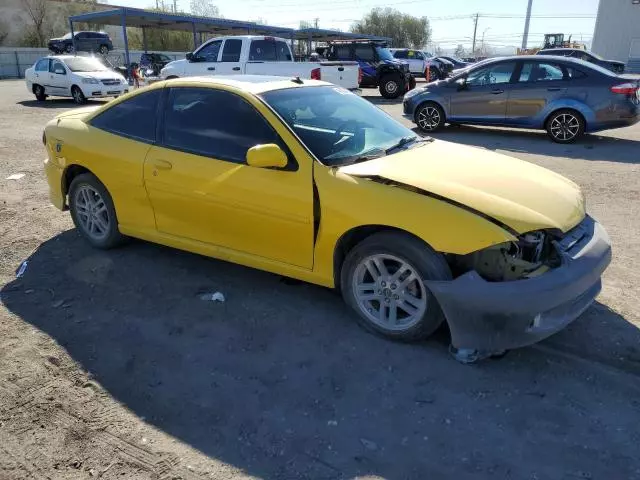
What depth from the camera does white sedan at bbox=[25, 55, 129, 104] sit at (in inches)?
700

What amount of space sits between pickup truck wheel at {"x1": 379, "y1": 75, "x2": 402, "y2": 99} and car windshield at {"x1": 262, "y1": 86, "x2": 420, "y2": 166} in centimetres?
1647

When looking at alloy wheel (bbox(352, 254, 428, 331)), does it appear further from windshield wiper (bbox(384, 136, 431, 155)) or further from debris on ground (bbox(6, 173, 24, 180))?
debris on ground (bbox(6, 173, 24, 180))

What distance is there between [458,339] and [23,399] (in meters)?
2.50

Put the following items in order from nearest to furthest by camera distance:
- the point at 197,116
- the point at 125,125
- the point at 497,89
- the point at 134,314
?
the point at 134,314 < the point at 197,116 < the point at 125,125 < the point at 497,89

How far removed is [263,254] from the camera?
3912 millimetres

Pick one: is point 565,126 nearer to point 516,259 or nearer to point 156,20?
point 516,259

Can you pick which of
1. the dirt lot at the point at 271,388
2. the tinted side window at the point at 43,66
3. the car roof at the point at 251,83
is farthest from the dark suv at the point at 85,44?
the dirt lot at the point at 271,388

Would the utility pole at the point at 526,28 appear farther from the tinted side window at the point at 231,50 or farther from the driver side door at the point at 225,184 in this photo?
the driver side door at the point at 225,184

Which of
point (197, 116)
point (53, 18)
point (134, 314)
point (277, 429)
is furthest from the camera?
point (53, 18)

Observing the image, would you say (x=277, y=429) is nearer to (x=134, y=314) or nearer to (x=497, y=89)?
(x=134, y=314)

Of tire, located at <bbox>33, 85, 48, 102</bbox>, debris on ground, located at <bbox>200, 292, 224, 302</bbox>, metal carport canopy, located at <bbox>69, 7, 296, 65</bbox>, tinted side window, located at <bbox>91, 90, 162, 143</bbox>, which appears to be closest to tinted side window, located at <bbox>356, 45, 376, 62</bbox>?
metal carport canopy, located at <bbox>69, 7, 296, 65</bbox>

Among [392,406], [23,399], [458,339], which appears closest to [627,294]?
[458,339]

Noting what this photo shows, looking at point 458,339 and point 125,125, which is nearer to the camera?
point 458,339

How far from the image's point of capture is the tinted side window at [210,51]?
15516 millimetres
